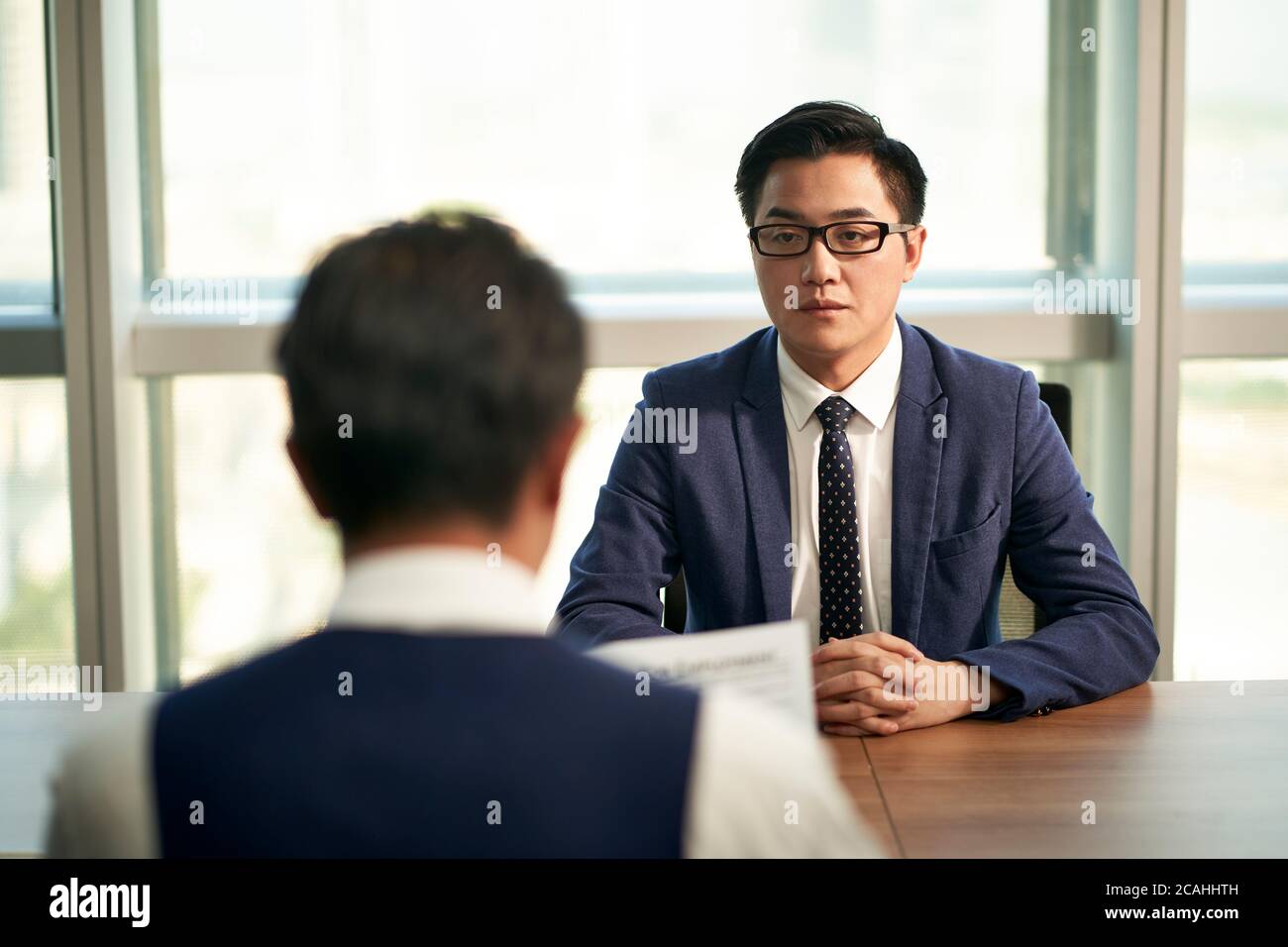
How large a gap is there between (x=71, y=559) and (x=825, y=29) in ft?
8.40

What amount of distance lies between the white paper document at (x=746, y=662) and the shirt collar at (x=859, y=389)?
890 millimetres

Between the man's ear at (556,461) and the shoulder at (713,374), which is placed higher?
the shoulder at (713,374)

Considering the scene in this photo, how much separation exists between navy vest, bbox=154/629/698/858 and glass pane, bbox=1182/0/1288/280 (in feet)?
9.92

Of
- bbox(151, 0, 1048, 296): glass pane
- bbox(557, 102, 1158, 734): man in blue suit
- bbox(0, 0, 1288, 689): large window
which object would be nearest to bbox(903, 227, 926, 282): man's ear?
bbox(557, 102, 1158, 734): man in blue suit

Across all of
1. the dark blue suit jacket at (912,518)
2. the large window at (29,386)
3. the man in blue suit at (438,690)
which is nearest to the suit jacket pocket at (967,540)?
the dark blue suit jacket at (912,518)

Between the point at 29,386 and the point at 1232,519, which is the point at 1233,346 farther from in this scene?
the point at 29,386

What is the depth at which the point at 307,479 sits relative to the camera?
0.74 m

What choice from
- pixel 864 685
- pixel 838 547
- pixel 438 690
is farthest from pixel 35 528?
pixel 438 690

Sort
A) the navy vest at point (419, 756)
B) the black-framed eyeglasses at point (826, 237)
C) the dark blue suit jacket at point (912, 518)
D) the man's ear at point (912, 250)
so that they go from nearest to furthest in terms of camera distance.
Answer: the navy vest at point (419, 756) < the dark blue suit jacket at point (912, 518) < the black-framed eyeglasses at point (826, 237) < the man's ear at point (912, 250)

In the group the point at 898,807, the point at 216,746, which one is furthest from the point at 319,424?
the point at 898,807

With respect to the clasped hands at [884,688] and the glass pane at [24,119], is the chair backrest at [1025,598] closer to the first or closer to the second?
the clasped hands at [884,688]

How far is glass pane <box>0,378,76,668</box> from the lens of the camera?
3.33 meters

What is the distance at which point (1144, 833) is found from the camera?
Result: 3.98 feet

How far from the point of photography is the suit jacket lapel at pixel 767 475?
6.24ft
